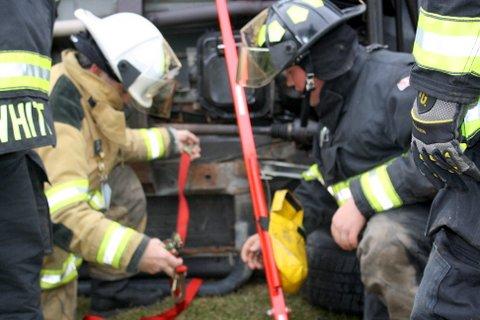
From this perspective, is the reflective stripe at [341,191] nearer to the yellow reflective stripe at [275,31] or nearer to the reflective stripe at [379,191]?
the reflective stripe at [379,191]

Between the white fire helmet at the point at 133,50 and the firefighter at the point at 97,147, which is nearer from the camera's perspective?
the firefighter at the point at 97,147

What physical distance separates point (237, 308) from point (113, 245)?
95cm

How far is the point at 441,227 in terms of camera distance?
2184 millimetres

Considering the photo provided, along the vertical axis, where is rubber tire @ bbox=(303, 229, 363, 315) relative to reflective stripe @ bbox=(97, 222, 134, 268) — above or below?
below

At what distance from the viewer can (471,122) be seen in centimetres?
199

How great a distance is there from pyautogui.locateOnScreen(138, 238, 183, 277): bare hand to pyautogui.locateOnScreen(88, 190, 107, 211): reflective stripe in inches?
18.4

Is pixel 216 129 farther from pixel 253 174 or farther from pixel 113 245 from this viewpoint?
pixel 113 245

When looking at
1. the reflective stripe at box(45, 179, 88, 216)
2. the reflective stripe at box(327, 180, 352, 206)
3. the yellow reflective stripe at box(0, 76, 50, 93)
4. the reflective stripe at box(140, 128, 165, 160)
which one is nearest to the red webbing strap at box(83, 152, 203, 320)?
the reflective stripe at box(140, 128, 165, 160)

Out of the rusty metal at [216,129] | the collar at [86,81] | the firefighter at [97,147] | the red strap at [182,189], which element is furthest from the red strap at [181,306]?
the collar at [86,81]

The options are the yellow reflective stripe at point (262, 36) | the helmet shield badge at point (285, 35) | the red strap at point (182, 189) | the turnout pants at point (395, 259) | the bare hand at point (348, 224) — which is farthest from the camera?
the red strap at point (182, 189)

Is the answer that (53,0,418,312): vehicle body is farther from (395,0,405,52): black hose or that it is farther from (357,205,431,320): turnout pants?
(357,205,431,320): turnout pants

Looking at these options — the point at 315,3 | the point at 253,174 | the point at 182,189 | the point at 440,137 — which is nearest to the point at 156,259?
the point at 253,174

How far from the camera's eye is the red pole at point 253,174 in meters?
3.13

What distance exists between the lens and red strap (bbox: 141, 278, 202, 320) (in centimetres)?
354
